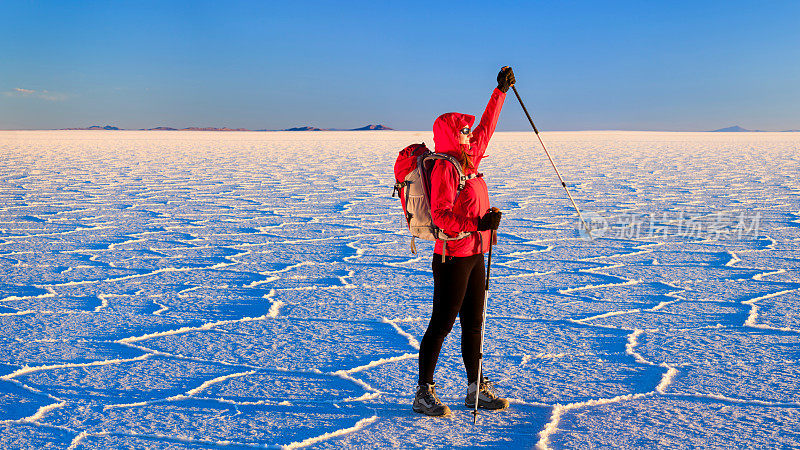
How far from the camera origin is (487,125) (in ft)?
7.72

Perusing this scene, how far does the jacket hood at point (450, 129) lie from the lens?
2088mm

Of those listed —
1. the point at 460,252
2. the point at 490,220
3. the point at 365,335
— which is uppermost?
the point at 490,220

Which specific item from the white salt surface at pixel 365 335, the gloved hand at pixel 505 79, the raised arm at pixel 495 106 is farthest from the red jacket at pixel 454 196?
the white salt surface at pixel 365 335

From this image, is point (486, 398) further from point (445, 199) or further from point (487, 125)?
point (487, 125)

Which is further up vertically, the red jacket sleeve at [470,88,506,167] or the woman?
the red jacket sleeve at [470,88,506,167]

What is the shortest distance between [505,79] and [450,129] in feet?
1.45

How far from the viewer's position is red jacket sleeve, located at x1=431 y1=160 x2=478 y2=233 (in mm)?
1996

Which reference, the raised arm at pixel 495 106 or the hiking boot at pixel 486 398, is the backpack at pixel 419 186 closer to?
the raised arm at pixel 495 106

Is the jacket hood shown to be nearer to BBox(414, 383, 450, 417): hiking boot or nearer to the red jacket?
the red jacket

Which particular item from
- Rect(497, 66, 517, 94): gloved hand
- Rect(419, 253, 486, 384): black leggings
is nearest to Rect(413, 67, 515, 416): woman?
Rect(419, 253, 486, 384): black leggings

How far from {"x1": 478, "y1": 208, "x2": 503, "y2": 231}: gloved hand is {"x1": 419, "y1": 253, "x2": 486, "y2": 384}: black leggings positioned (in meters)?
0.14

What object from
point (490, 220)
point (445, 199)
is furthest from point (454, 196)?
point (490, 220)

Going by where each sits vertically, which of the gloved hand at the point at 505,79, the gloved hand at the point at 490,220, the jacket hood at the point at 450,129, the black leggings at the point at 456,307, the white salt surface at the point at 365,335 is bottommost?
the white salt surface at the point at 365,335

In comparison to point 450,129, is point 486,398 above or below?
below
